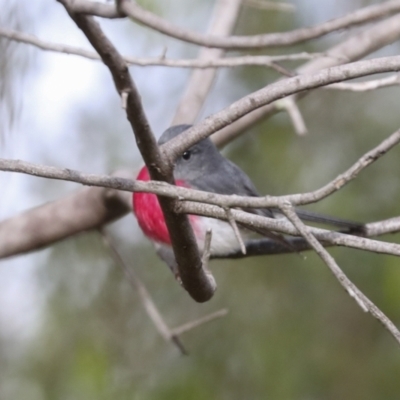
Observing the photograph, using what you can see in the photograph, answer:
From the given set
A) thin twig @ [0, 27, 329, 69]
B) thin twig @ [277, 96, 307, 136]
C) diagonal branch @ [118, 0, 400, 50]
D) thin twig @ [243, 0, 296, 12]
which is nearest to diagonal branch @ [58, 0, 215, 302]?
diagonal branch @ [118, 0, 400, 50]

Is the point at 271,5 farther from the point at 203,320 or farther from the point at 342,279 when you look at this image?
the point at 342,279

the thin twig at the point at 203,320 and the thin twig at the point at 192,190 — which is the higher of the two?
the thin twig at the point at 192,190

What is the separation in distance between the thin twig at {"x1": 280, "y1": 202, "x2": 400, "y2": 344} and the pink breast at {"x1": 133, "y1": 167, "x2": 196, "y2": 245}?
1507mm

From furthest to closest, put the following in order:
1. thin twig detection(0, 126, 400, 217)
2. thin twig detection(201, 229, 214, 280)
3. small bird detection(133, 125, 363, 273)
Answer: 1. small bird detection(133, 125, 363, 273)
2. thin twig detection(201, 229, 214, 280)
3. thin twig detection(0, 126, 400, 217)

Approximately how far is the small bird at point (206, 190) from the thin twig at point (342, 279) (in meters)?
1.43

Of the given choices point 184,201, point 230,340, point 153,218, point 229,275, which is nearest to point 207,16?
point 229,275

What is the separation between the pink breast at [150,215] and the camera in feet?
8.98

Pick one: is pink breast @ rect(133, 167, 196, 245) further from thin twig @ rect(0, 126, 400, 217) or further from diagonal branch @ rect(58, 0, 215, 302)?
thin twig @ rect(0, 126, 400, 217)

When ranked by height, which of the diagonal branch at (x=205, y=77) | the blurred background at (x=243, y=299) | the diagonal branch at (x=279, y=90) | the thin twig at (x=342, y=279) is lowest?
the blurred background at (x=243, y=299)

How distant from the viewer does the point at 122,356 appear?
4.14 m

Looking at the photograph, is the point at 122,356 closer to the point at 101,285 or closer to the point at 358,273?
the point at 101,285

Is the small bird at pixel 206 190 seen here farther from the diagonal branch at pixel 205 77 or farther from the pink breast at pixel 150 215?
the diagonal branch at pixel 205 77

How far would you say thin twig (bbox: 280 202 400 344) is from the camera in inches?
47.1

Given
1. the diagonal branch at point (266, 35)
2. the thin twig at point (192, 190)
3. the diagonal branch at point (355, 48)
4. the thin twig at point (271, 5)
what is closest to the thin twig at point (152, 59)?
the diagonal branch at point (266, 35)
